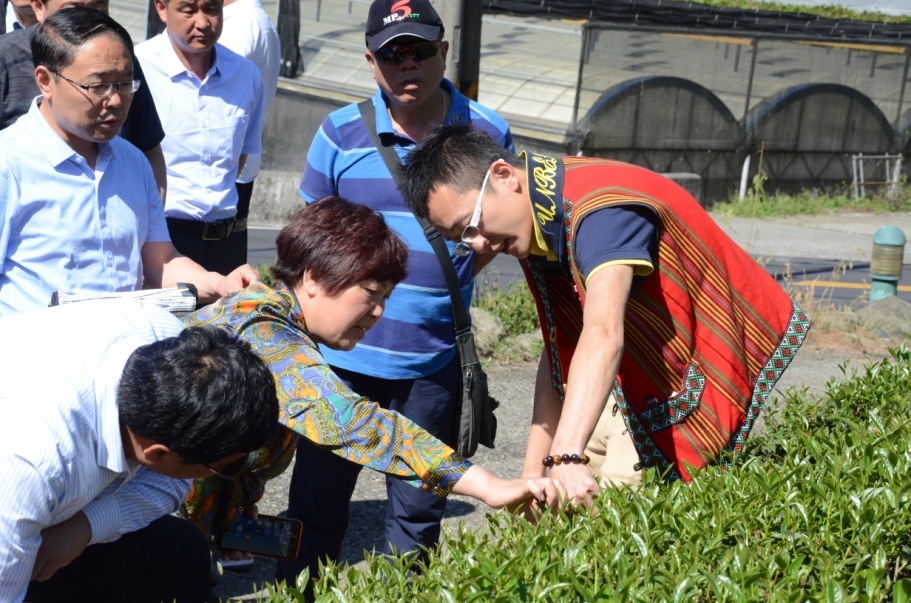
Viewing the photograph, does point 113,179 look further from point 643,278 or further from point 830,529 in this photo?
point 830,529

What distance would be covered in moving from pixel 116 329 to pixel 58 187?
1.30 m

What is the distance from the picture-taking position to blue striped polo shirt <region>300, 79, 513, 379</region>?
4.12 meters

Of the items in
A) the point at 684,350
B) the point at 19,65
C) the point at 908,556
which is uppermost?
the point at 19,65

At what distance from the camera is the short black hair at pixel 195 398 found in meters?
2.32

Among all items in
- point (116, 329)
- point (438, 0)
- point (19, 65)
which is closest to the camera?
point (116, 329)

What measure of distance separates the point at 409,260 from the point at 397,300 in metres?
0.16

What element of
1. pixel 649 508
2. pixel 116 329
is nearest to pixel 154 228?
pixel 116 329

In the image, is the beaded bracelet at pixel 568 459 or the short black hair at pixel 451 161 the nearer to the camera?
the beaded bracelet at pixel 568 459

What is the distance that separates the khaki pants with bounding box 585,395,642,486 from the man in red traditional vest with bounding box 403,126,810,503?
0.31 feet

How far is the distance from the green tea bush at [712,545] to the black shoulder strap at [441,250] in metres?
1.25

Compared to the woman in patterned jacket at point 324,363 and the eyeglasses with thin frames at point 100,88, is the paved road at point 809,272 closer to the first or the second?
the eyeglasses with thin frames at point 100,88

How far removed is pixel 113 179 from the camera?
3.79 m

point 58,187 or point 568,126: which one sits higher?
point 58,187

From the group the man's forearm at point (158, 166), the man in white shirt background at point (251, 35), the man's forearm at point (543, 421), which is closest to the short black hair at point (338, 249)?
the man's forearm at point (543, 421)
